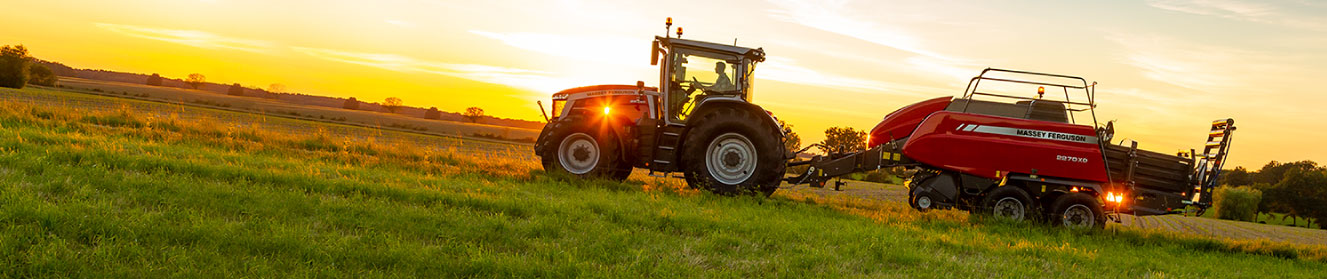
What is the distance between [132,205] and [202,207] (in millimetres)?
614

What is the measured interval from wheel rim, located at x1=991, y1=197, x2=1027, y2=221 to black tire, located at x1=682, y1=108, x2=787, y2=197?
298 centimetres

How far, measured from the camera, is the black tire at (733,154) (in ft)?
35.4

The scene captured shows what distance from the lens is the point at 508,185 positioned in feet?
33.5

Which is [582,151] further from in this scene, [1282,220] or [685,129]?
[1282,220]

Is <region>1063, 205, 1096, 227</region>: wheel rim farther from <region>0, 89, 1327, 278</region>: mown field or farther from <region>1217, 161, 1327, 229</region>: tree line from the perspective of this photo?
<region>1217, 161, 1327, 229</region>: tree line

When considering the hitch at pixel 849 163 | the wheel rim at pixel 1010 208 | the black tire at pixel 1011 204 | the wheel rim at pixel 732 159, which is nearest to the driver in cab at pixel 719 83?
the wheel rim at pixel 732 159

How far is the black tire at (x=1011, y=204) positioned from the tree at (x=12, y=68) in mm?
42798

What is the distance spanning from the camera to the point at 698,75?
446 inches

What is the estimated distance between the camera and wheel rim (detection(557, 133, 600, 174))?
12.0 m

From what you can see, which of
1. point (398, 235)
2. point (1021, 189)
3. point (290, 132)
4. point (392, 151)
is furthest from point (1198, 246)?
point (290, 132)

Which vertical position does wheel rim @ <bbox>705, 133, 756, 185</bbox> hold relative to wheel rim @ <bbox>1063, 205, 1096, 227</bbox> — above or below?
above

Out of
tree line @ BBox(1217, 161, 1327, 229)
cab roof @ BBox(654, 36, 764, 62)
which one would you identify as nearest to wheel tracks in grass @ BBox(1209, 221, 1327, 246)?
cab roof @ BBox(654, 36, 764, 62)

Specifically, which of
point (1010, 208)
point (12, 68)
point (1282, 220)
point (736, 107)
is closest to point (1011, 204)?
point (1010, 208)

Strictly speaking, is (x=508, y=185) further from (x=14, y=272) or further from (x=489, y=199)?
(x=14, y=272)
